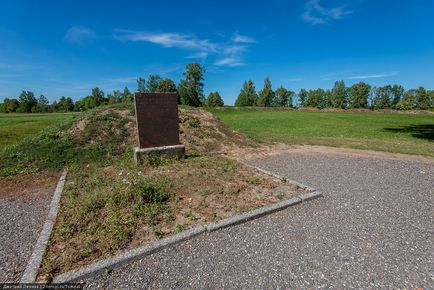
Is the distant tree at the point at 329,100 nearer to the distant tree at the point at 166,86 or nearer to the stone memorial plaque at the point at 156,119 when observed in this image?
the distant tree at the point at 166,86

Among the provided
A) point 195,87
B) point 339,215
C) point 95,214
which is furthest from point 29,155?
point 195,87

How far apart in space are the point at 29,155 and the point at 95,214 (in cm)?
541

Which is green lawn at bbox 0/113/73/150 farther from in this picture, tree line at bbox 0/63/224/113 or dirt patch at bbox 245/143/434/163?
tree line at bbox 0/63/224/113

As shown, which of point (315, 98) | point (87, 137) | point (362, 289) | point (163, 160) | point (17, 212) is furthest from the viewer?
point (315, 98)

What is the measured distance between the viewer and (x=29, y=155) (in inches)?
287

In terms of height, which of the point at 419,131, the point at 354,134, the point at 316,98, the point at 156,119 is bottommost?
the point at 419,131

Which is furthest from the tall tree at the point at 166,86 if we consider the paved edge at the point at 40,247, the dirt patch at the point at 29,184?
the paved edge at the point at 40,247

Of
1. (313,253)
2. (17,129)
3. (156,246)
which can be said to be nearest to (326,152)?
(313,253)

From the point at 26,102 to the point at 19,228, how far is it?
88.3 m

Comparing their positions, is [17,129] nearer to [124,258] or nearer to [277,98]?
[124,258]

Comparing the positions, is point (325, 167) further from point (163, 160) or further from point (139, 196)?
point (139, 196)

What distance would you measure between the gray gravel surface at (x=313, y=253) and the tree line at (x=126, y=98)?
5728 cm

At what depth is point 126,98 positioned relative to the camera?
7019cm

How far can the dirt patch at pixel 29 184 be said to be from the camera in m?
5.12
